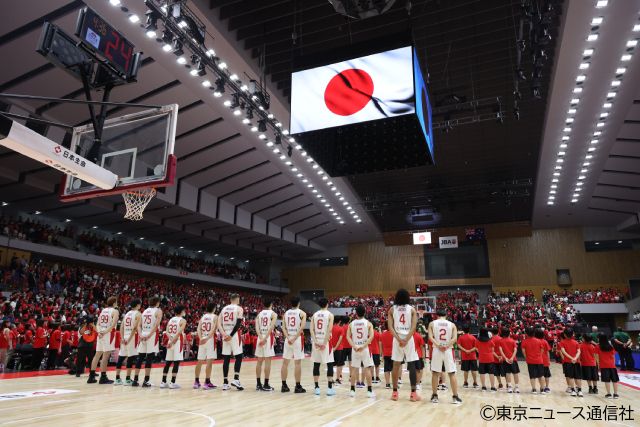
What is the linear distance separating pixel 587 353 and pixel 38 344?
548 inches

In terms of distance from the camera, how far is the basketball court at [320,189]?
19.5 ft

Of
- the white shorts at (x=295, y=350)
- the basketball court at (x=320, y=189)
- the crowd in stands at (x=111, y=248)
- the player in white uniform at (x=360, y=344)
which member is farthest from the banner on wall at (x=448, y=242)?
the white shorts at (x=295, y=350)

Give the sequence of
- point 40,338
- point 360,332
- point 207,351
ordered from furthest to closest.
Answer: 1. point 40,338
2. point 207,351
3. point 360,332

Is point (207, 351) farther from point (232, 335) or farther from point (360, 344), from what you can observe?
point (360, 344)

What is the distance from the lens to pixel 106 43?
4344mm

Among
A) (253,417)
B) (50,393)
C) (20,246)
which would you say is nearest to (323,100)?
(253,417)

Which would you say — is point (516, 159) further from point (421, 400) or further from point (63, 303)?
point (63, 303)

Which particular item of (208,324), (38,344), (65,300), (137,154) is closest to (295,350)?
(208,324)

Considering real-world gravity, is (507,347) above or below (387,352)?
above

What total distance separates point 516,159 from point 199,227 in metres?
18.3

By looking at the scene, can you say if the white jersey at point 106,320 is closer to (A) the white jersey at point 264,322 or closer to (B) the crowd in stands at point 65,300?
(A) the white jersey at point 264,322

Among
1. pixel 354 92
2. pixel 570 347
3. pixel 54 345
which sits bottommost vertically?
pixel 54 345

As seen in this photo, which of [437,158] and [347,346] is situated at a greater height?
[437,158]

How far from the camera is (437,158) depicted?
19.1 metres
